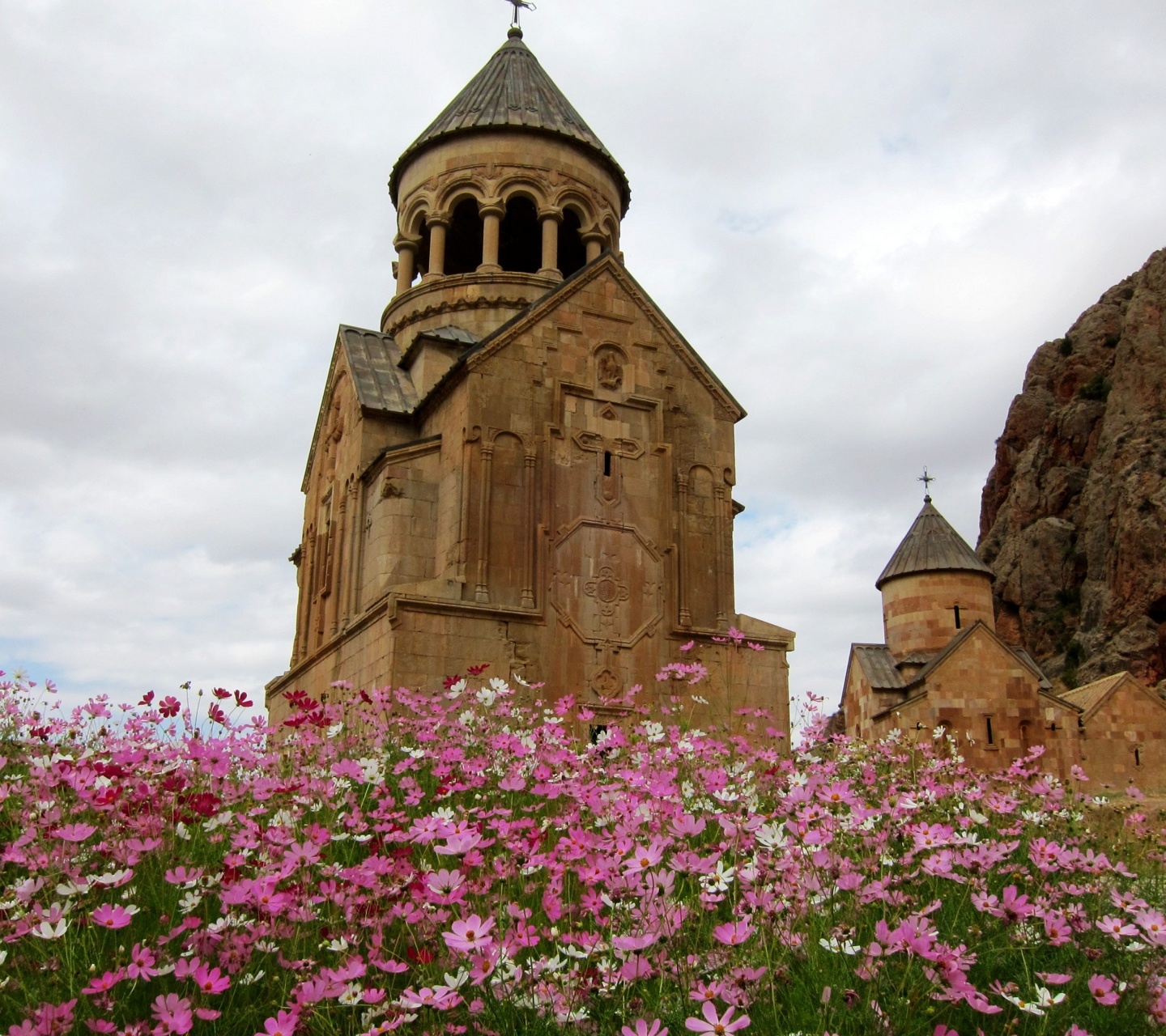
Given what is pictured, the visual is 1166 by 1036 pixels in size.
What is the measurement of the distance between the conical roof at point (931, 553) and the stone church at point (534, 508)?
12854 mm

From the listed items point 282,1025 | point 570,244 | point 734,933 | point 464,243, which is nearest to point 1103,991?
point 734,933

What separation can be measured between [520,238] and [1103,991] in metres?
16.5

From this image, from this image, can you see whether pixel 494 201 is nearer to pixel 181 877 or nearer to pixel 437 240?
pixel 437 240

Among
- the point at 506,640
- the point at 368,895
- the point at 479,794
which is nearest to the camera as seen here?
the point at 368,895

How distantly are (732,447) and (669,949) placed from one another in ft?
35.5

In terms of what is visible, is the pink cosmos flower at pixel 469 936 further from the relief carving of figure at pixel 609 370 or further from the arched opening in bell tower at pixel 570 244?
the arched opening in bell tower at pixel 570 244

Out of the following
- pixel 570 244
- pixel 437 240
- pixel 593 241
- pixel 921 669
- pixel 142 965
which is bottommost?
pixel 142 965

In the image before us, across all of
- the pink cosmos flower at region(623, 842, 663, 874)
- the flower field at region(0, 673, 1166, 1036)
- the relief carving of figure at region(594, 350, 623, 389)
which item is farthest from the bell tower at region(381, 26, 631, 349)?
the pink cosmos flower at region(623, 842, 663, 874)

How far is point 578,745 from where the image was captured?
698 centimetres

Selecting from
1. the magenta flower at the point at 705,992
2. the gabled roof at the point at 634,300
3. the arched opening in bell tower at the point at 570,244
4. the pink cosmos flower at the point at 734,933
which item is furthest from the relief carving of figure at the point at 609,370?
the magenta flower at the point at 705,992

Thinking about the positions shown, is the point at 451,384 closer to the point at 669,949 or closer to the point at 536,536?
the point at 536,536

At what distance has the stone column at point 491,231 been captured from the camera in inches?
600

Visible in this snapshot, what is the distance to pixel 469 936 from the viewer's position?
2.36 m

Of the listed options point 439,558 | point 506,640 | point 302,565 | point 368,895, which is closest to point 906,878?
point 368,895
